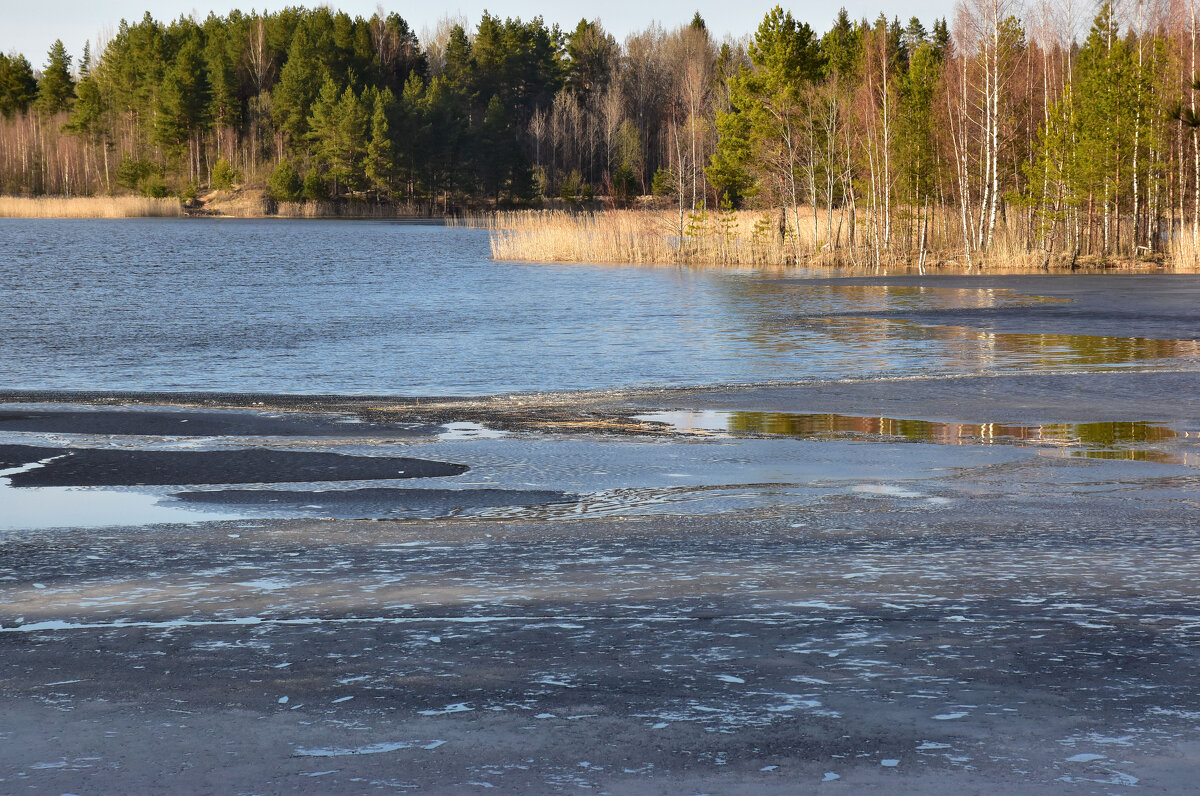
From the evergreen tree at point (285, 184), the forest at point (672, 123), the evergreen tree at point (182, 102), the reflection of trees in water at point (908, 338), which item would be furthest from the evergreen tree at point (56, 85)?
the reflection of trees in water at point (908, 338)

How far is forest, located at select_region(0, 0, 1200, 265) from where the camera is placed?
1446 inches

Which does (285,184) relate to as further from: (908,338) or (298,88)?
(908,338)

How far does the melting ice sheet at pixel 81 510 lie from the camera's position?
259 inches

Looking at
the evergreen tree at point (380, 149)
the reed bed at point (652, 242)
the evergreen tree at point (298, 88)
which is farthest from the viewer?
the evergreen tree at point (298, 88)

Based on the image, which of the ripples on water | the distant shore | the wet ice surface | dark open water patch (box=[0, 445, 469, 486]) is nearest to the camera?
the wet ice surface

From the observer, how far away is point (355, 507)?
7.00m

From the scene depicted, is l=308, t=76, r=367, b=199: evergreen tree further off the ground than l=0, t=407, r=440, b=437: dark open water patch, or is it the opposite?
l=308, t=76, r=367, b=199: evergreen tree

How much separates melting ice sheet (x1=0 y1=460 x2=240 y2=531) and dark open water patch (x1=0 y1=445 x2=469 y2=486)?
1.02 ft

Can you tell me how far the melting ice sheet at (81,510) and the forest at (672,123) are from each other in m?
31.6

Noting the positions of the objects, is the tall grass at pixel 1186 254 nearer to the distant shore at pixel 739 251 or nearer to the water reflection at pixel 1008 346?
the distant shore at pixel 739 251

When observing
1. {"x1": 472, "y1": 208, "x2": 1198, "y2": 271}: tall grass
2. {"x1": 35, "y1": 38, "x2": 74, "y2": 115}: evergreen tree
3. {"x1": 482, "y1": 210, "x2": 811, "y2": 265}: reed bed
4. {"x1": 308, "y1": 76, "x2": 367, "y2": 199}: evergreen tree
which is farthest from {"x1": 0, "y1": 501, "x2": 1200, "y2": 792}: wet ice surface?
{"x1": 35, "y1": 38, "x2": 74, "y2": 115}: evergreen tree

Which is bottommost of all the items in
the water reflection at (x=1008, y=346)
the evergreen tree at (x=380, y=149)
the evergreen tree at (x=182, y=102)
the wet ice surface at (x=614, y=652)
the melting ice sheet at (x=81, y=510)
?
the wet ice surface at (x=614, y=652)

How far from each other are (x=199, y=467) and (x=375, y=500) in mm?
1699

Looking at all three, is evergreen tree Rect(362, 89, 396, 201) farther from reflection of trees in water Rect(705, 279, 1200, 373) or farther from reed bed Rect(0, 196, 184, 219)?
reflection of trees in water Rect(705, 279, 1200, 373)
